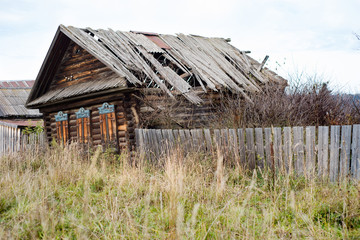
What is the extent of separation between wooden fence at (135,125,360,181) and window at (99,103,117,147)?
350 centimetres

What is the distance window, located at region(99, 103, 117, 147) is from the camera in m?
11.2

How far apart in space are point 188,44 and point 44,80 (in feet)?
21.3

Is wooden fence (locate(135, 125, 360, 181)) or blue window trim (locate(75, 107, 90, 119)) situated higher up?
blue window trim (locate(75, 107, 90, 119))

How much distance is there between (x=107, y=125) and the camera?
454 inches

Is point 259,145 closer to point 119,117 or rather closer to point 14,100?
point 119,117

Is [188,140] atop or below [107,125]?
below

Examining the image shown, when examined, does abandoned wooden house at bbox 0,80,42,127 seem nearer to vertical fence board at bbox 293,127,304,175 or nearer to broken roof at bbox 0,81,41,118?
broken roof at bbox 0,81,41,118

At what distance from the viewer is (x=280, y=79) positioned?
1583 centimetres

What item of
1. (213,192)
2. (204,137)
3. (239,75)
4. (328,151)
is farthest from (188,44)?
(213,192)

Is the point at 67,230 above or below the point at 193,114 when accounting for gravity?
below

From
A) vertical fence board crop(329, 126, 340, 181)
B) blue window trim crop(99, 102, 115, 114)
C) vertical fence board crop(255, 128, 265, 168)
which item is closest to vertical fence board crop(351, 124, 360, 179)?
vertical fence board crop(329, 126, 340, 181)

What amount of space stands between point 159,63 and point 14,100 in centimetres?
1769

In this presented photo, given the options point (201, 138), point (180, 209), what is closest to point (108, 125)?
point (201, 138)

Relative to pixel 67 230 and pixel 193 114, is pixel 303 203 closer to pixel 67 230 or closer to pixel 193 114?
pixel 67 230
